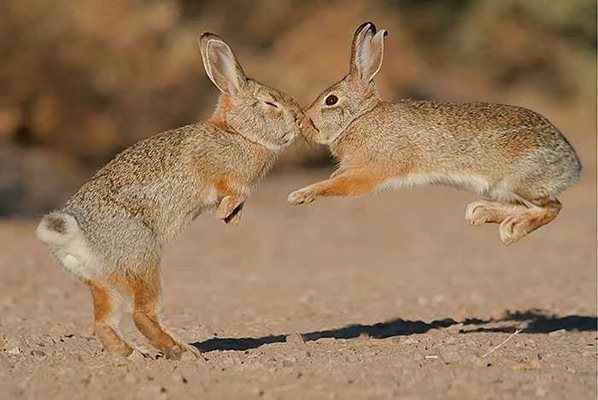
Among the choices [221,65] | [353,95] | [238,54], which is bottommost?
[353,95]

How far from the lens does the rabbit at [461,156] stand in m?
8.03

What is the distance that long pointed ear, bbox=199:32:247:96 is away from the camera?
8062mm

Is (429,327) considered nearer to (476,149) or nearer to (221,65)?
(476,149)

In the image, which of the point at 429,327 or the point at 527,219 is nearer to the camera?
the point at 527,219

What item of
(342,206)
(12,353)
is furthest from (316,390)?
(342,206)

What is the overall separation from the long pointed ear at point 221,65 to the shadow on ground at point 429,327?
5.34 ft

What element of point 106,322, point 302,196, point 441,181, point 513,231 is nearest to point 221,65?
point 302,196

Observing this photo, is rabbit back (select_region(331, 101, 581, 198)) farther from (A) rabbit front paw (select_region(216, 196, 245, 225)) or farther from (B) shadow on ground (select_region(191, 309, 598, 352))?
(B) shadow on ground (select_region(191, 309, 598, 352))

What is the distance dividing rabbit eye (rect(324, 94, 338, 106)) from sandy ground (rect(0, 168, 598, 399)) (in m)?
1.56

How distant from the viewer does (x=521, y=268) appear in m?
12.5

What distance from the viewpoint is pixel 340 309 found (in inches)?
392

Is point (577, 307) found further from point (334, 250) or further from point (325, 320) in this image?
point (334, 250)

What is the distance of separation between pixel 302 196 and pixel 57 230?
1.73 meters

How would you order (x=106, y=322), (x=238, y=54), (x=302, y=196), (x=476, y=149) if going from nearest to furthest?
1. (x=106, y=322)
2. (x=302, y=196)
3. (x=476, y=149)
4. (x=238, y=54)
